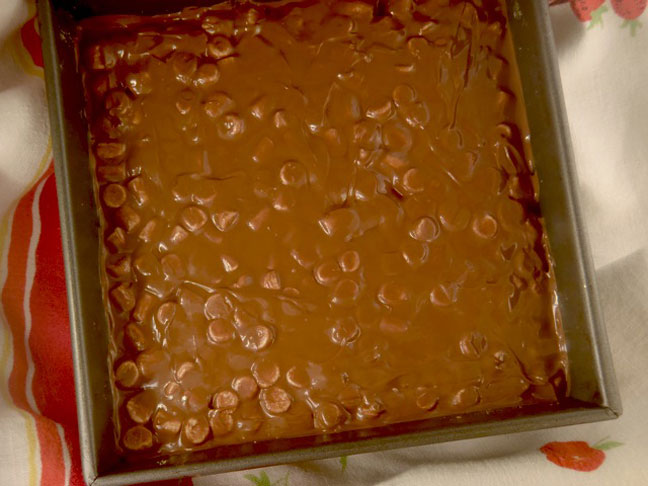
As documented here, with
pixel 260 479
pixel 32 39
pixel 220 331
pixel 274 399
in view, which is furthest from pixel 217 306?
pixel 32 39

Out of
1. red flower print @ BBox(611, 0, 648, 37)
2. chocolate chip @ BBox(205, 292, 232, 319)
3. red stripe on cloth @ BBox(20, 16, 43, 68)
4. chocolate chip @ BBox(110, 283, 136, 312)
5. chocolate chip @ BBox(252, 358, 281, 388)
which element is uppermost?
red stripe on cloth @ BBox(20, 16, 43, 68)

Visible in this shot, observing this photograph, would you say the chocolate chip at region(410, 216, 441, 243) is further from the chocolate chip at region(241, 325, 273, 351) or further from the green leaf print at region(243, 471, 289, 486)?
the green leaf print at region(243, 471, 289, 486)

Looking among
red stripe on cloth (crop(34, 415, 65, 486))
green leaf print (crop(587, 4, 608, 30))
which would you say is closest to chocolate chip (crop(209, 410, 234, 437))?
red stripe on cloth (crop(34, 415, 65, 486))

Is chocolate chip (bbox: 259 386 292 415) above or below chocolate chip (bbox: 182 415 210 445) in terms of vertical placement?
above

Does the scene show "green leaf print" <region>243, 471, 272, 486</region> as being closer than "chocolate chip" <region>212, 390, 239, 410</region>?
No

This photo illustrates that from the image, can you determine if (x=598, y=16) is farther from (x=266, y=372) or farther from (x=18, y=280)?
(x=18, y=280)

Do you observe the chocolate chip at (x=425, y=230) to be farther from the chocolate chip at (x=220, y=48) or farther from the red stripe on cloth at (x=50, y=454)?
the red stripe on cloth at (x=50, y=454)
